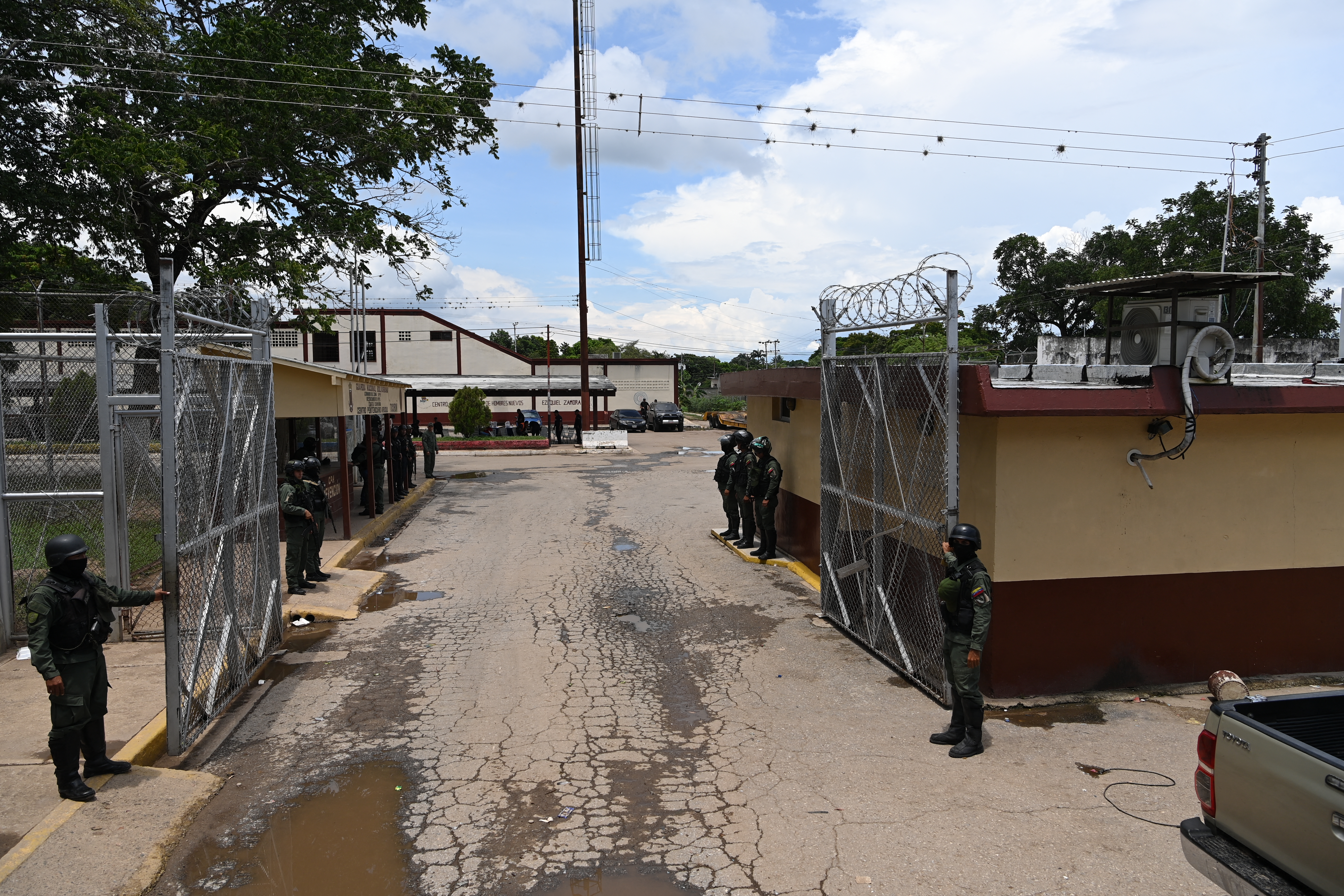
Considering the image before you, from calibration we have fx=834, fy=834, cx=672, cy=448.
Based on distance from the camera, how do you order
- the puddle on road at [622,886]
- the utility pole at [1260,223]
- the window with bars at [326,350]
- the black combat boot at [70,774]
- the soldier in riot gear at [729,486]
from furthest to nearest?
the window with bars at [326,350], the utility pole at [1260,223], the soldier in riot gear at [729,486], the black combat boot at [70,774], the puddle on road at [622,886]

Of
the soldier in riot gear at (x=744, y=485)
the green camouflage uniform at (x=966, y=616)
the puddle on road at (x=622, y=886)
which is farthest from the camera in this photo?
the soldier in riot gear at (x=744, y=485)

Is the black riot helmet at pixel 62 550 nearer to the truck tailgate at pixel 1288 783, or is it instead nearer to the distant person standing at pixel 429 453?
the truck tailgate at pixel 1288 783

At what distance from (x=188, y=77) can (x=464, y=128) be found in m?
5.52

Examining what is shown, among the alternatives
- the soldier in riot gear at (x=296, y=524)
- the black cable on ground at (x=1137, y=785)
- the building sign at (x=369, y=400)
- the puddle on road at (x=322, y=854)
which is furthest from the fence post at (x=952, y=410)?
the building sign at (x=369, y=400)

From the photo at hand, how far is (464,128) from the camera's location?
1905cm

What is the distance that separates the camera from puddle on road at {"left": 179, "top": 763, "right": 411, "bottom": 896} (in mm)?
4352

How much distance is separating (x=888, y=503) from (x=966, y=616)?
221 cm

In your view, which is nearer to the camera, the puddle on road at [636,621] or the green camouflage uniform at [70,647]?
the green camouflage uniform at [70,647]

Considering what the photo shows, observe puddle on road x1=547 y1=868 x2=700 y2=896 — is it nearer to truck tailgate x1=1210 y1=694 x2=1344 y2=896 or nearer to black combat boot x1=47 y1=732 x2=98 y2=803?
truck tailgate x1=1210 y1=694 x2=1344 y2=896

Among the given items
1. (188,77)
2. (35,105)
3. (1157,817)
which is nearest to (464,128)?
(188,77)

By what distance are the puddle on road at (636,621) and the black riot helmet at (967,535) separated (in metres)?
4.15

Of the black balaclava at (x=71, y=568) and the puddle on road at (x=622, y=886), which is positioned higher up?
the black balaclava at (x=71, y=568)

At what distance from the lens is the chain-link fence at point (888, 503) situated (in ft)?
23.0

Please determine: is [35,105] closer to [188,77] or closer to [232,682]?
[188,77]
